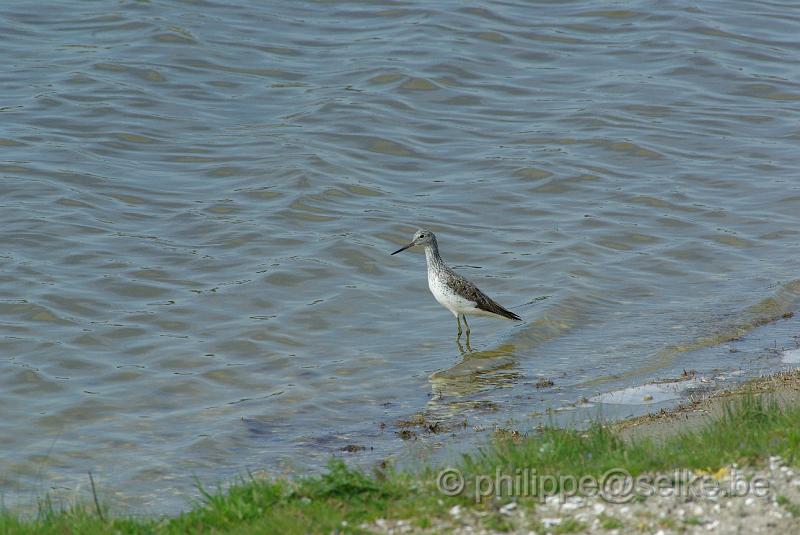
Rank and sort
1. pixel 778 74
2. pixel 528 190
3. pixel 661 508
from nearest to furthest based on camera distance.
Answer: pixel 661 508
pixel 528 190
pixel 778 74

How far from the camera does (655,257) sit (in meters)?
15.5

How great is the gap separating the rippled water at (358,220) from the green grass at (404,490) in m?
1.97

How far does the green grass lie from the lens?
673 cm

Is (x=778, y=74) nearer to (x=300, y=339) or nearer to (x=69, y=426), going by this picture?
(x=300, y=339)

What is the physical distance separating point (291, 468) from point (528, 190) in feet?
29.6

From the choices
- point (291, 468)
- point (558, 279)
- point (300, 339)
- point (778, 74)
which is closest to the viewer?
point (291, 468)

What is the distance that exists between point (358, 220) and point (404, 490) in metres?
9.56

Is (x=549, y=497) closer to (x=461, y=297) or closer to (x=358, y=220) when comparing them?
(x=461, y=297)

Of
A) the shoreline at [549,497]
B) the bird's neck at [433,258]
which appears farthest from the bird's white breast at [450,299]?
the shoreline at [549,497]

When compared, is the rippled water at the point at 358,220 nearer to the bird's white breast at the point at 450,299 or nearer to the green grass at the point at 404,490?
the bird's white breast at the point at 450,299

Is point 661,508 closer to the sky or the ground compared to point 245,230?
closer to the sky

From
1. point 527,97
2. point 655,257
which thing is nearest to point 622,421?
point 655,257

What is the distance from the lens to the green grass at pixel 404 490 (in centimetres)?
673

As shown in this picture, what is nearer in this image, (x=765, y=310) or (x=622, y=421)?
(x=622, y=421)
